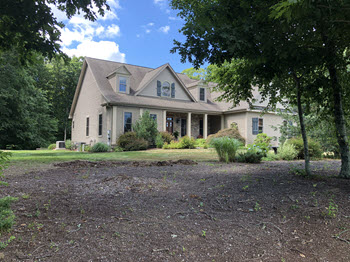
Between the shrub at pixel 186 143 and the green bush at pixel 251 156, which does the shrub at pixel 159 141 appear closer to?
the shrub at pixel 186 143

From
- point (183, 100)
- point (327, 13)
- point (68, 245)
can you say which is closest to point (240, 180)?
point (327, 13)

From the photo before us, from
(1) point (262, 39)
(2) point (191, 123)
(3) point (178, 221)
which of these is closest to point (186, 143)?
(2) point (191, 123)

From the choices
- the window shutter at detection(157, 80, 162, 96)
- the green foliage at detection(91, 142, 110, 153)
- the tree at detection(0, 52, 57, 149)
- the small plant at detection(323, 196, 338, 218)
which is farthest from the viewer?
the window shutter at detection(157, 80, 162, 96)

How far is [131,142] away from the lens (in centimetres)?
1585

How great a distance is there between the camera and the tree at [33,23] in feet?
12.9

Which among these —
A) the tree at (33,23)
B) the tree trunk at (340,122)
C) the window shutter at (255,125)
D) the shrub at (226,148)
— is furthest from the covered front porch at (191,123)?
the tree at (33,23)

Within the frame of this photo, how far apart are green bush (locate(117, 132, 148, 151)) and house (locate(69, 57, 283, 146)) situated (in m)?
1.04

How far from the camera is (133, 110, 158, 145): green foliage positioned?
16.9 metres

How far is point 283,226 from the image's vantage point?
9.86 ft

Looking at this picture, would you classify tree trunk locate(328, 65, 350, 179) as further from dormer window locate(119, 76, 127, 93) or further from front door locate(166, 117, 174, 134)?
front door locate(166, 117, 174, 134)

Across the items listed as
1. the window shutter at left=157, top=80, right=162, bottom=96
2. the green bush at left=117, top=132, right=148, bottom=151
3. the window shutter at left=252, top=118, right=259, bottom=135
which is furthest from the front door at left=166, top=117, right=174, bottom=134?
the window shutter at left=252, top=118, right=259, bottom=135

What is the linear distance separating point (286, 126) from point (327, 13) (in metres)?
10.6

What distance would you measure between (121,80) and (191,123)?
7110mm

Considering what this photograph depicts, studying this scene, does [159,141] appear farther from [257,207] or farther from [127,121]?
[257,207]
